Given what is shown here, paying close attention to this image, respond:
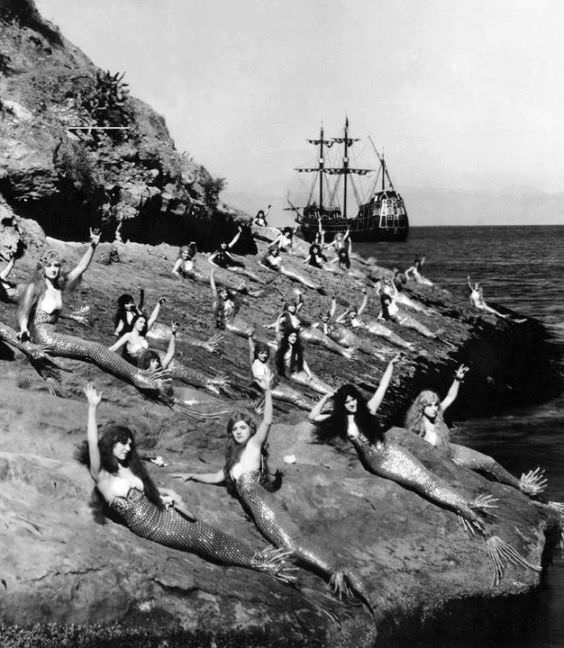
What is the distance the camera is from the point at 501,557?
9133 mm

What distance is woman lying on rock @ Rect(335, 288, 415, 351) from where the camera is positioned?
78.0ft

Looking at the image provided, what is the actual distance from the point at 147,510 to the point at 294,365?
968cm

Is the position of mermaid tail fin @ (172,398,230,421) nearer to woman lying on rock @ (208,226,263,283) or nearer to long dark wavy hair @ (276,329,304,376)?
long dark wavy hair @ (276,329,304,376)

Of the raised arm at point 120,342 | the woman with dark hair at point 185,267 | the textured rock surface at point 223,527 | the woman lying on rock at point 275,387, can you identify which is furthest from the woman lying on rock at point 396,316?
the raised arm at point 120,342

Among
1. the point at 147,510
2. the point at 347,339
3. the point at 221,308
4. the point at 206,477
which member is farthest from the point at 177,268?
the point at 147,510

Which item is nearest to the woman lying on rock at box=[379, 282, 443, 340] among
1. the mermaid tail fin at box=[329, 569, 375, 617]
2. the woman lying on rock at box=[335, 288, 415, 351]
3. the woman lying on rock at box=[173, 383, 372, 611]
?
the woman lying on rock at box=[335, 288, 415, 351]

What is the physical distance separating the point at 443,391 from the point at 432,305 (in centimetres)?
1059

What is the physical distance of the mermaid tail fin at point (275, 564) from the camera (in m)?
7.60

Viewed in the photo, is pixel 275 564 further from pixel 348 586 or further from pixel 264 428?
pixel 264 428

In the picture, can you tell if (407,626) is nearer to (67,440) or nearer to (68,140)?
(67,440)

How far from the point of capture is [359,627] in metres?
7.56

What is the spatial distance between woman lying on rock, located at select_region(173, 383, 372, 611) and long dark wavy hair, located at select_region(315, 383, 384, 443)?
1.36 m

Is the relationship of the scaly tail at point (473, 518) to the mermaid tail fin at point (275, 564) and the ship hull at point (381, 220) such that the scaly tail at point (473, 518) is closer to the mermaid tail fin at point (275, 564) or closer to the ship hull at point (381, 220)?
the mermaid tail fin at point (275, 564)

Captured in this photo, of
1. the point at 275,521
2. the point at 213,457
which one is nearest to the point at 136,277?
the point at 213,457
